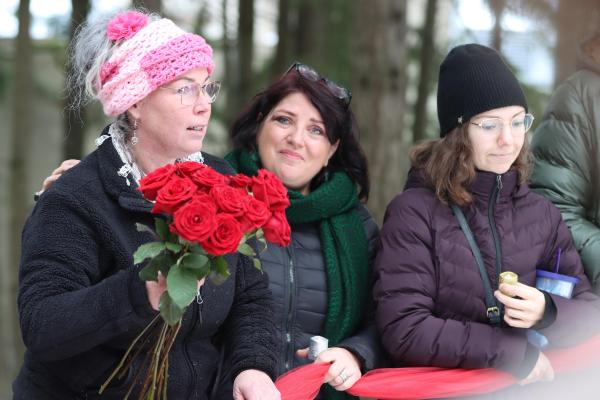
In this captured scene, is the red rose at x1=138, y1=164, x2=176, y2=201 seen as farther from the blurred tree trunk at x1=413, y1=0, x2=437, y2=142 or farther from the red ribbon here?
the blurred tree trunk at x1=413, y1=0, x2=437, y2=142

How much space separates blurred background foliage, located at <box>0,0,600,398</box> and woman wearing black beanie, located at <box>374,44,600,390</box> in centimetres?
32

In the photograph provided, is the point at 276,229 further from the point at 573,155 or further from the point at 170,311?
the point at 573,155

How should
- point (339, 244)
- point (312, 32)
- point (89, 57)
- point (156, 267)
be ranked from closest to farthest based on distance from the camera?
point (156, 267) → point (89, 57) → point (339, 244) → point (312, 32)

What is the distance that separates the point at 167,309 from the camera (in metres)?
2.48

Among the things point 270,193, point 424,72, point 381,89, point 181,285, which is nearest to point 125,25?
point 270,193

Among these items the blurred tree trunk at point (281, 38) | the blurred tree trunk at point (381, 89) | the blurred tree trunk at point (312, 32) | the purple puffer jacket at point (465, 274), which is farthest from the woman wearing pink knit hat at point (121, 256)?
the blurred tree trunk at point (312, 32)

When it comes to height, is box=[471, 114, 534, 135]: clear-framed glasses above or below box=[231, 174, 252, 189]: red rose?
above

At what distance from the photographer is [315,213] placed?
3.79 meters

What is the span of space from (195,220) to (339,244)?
1.45 meters

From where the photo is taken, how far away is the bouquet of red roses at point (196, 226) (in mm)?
2420

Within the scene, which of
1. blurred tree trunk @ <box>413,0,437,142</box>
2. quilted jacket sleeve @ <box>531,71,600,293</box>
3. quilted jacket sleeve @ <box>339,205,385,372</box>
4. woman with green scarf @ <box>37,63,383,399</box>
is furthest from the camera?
blurred tree trunk @ <box>413,0,437,142</box>

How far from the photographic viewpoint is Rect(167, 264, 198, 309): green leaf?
2.42 meters

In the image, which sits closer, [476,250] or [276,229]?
[276,229]

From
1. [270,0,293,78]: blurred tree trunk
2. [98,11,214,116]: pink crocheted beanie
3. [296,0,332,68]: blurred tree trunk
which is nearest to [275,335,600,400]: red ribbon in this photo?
[98,11,214,116]: pink crocheted beanie
